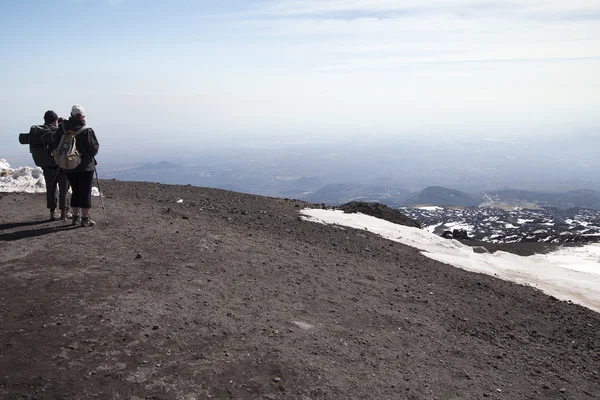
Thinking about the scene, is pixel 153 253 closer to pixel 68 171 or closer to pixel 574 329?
pixel 68 171

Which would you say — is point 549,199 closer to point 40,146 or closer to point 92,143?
point 92,143

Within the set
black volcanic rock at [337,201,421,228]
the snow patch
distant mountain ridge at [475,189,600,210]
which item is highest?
black volcanic rock at [337,201,421,228]

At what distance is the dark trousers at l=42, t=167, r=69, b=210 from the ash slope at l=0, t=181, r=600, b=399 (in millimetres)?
578

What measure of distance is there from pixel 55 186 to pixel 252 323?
773 cm

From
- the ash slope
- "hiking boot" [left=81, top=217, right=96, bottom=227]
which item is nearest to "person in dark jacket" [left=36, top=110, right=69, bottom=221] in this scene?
the ash slope

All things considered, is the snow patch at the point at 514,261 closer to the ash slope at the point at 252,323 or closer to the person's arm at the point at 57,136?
the ash slope at the point at 252,323

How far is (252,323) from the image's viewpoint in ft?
23.8

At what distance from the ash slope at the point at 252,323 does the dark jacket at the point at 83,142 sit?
1646mm

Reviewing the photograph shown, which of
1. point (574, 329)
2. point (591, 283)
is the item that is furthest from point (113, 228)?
point (591, 283)

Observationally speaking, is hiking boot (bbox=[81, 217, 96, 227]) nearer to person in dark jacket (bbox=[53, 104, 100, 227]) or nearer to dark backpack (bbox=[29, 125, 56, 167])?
person in dark jacket (bbox=[53, 104, 100, 227])

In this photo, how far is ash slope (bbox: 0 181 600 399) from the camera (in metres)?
5.72

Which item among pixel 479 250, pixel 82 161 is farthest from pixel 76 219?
pixel 479 250

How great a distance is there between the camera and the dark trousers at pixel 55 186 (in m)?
11.6

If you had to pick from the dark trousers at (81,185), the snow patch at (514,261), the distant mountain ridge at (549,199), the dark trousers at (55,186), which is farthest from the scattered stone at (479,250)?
the distant mountain ridge at (549,199)
